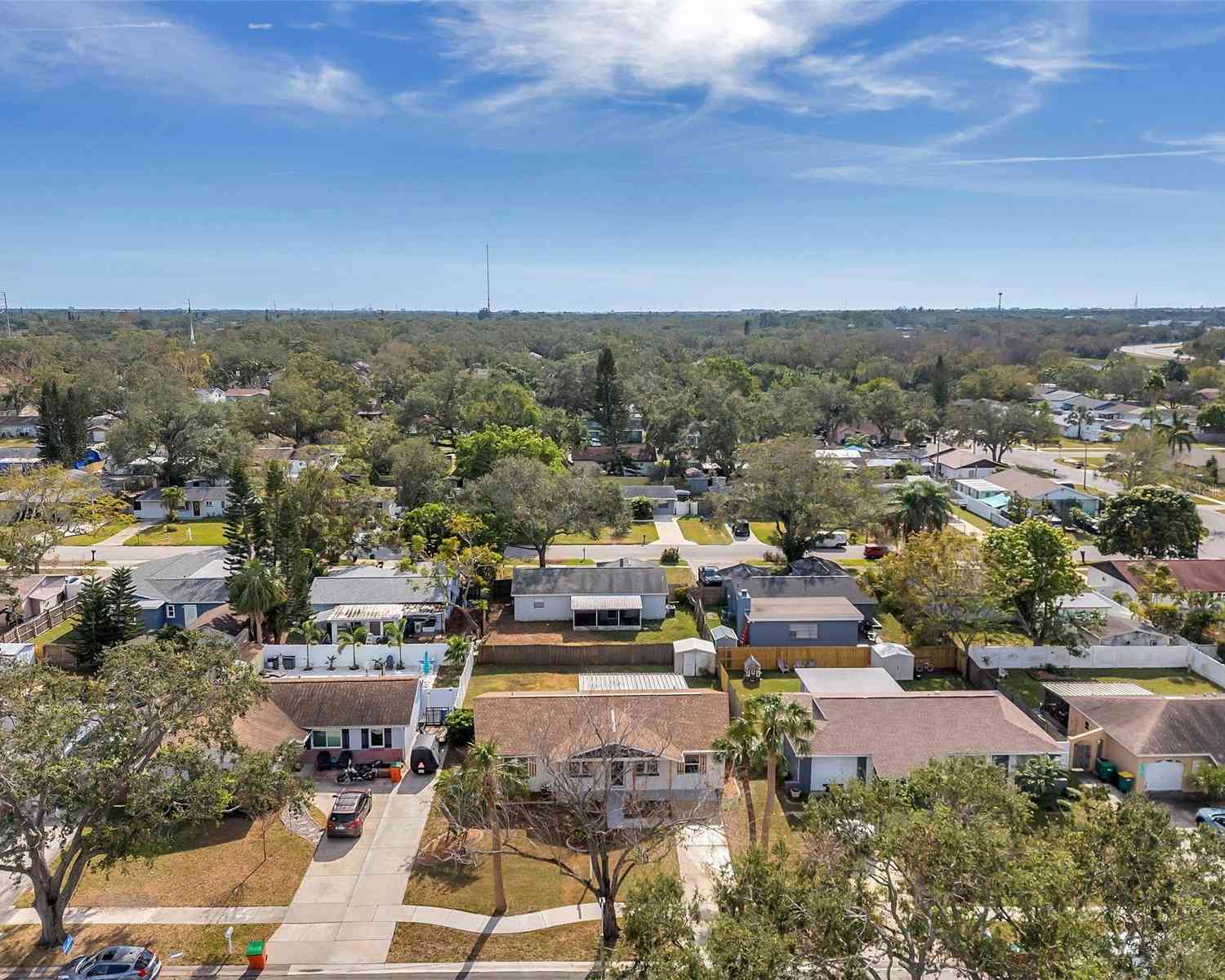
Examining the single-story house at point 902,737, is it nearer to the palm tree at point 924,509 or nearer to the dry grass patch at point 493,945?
the dry grass patch at point 493,945

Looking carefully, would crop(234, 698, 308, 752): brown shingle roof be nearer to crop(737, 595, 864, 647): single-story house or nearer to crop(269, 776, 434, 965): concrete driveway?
crop(269, 776, 434, 965): concrete driveway

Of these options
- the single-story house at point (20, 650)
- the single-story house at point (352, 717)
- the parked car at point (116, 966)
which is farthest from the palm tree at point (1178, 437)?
the single-story house at point (20, 650)

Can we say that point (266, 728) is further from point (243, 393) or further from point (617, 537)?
point (243, 393)

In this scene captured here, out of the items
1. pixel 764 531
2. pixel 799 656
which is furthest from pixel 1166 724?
pixel 764 531

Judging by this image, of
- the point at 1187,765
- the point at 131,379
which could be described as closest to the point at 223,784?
the point at 1187,765

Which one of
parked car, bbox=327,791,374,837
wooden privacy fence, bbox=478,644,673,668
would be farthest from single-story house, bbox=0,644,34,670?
wooden privacy fence, bbox=478,644,673,668

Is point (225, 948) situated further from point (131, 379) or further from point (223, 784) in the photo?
point (131, 379)
